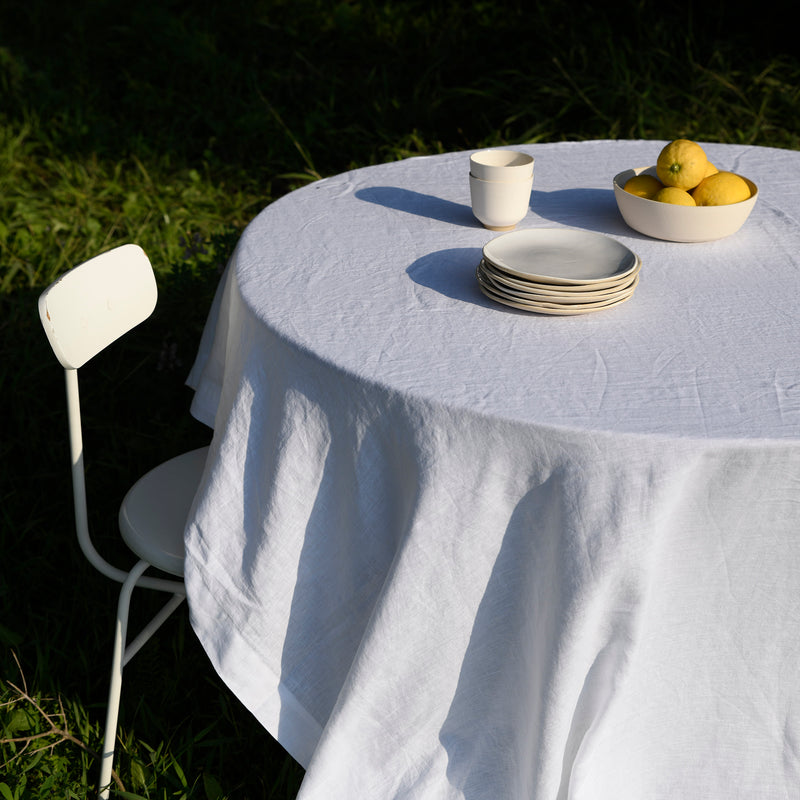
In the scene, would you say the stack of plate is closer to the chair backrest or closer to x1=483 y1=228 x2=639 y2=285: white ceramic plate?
x1=483 y1=228 x2=639 y2=285: white ceramic plate

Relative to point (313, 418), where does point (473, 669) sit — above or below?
below

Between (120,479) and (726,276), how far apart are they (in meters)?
1.83

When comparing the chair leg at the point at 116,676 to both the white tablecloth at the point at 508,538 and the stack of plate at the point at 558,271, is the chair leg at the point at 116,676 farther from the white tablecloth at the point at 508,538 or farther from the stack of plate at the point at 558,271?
the stack of plate at the point at 558,271

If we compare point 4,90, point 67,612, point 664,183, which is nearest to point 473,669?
point 664,183

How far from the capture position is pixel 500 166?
184cm

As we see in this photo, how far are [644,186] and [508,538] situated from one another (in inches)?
34.2

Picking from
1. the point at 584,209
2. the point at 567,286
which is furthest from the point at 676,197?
the point at 567,286

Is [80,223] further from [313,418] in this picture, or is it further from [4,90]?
[313,418]

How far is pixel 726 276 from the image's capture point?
5.45ft

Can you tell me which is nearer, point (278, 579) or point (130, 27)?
point (278, 579)

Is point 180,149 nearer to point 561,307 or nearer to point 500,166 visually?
point 500,166

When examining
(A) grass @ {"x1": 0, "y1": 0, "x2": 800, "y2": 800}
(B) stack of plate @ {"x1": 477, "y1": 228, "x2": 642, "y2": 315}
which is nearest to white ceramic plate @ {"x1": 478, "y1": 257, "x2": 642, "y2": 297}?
(B) stack of plate @ {"x1": 477, "y1": 228, "x2": 642, "y2": 315}

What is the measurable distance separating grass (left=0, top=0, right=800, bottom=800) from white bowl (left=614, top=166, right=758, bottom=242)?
1.30 metres

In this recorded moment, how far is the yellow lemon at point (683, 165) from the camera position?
175 cm
